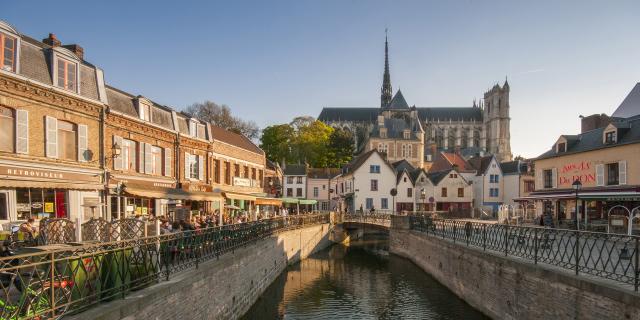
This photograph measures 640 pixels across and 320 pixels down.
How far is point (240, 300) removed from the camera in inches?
599

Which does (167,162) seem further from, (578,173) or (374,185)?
(374,185)

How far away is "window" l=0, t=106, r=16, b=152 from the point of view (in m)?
13.5

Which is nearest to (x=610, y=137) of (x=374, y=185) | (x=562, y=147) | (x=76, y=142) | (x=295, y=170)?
(x=562, y=147)

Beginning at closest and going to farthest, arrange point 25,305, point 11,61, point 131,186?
point 25,305, point 11,61, point 131,186

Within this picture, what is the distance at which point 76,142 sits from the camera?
1623cm

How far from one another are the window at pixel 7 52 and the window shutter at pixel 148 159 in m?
7.47

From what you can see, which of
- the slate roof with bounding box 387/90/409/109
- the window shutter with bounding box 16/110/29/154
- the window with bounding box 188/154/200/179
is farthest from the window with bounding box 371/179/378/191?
the slate roof with bounding box 387/90/409/109

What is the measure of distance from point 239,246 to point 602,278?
11771 millimetres

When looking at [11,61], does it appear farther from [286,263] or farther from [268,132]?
[268,132]

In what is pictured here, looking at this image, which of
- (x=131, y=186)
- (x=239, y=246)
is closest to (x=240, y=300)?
(x=239, y=246)

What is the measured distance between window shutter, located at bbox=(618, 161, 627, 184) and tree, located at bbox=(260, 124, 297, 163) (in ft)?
160

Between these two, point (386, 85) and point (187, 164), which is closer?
point (187, 164)

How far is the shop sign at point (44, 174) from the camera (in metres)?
13.4

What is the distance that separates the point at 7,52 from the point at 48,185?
457cm
